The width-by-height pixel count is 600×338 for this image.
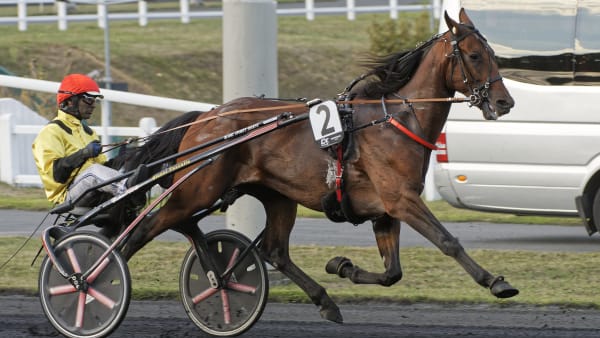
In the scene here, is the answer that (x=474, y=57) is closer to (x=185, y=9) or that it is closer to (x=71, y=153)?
(x=71, y=153)

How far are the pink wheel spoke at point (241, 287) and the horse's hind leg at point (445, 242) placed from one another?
1.03 meters

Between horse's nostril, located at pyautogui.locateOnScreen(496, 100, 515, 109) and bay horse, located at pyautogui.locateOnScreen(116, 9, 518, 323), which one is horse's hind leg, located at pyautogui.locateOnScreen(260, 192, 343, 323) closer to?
bay horse, located at pyautogui.locateOnScreen(116, 9, 518, 323)

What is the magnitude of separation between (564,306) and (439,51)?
1.95 m

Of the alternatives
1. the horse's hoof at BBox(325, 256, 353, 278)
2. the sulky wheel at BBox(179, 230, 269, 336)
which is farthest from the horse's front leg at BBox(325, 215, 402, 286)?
the sulky wheel at BBox(179, 230, 269, 336)

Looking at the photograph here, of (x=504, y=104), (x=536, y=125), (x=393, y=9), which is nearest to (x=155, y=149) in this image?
(x=504, y=104)

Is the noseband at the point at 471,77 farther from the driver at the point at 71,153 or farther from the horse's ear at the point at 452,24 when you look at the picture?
the driver at the point at 71,153

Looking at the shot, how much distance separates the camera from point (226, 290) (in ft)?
23.6

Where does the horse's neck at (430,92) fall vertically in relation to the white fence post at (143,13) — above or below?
below

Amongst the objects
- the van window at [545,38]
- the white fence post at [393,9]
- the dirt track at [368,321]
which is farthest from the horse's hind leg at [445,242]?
the white fence post at [393,9]

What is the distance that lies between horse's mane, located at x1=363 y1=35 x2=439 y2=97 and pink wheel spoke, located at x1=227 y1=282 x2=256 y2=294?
54.0 inches

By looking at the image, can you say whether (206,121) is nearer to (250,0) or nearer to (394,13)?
(250,0)

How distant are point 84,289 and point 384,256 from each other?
5.96ft

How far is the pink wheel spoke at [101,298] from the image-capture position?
682 centimetres

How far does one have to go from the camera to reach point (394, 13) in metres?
25.2
